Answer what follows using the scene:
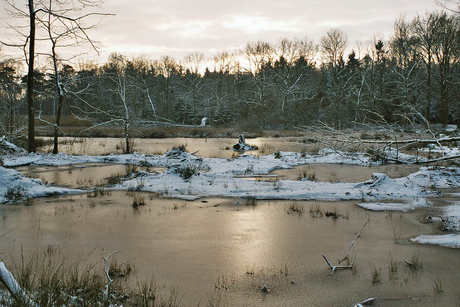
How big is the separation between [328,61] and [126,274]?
53.6 meters

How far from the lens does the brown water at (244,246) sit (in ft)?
13.5

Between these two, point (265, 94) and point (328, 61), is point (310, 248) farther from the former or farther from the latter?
point (328, 61)

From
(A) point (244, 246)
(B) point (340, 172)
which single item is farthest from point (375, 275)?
(B) point (340, 172)

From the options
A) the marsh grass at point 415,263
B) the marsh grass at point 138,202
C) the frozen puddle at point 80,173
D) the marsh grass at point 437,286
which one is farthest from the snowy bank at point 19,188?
the marsh grass at point 437,286

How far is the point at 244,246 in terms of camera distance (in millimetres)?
5637

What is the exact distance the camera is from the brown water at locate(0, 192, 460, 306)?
4109 mm

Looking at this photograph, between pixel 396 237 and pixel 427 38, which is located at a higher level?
pixel 427 38

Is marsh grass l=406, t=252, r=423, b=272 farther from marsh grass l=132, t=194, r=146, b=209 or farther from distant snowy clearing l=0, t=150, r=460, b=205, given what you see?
marsh grass l=132, t=194, r=146, b=209

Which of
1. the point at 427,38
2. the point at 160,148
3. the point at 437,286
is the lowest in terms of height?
the point at 437,286

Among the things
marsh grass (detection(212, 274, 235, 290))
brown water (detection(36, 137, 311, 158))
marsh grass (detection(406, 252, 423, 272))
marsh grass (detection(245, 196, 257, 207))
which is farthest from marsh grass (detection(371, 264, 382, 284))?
brown water (detection(36, 137, 311, 158))

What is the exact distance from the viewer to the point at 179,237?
6.10 m

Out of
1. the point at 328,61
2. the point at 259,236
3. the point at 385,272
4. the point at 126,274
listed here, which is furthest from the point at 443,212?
the point at 328,61

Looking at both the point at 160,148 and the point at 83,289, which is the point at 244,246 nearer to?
the point at 83,289

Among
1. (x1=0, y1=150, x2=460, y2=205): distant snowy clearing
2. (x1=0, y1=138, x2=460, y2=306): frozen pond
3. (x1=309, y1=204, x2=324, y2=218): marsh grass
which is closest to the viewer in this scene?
(x1=0, y1=138, x2=460, y2=306): frozen pond
